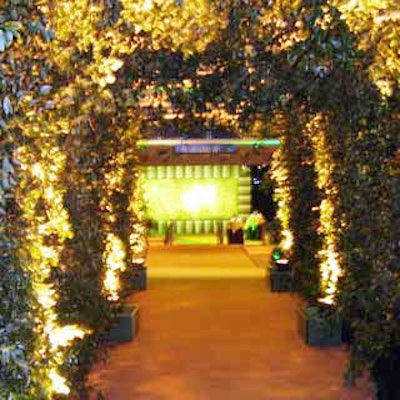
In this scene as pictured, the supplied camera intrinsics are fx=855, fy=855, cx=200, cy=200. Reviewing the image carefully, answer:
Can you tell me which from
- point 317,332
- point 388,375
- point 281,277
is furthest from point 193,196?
point 388,375

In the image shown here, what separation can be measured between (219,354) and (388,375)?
287 cm

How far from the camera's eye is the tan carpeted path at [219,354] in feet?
22.8

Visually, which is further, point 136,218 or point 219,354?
point 136,218

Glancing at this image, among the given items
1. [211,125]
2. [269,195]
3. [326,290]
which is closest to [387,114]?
[211,125]

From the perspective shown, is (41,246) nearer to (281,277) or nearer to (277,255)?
(281,277)

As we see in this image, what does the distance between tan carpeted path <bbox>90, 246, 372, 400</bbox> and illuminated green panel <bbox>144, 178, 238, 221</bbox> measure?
8.59 meters

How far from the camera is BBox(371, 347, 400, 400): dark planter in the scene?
5371 millimetres

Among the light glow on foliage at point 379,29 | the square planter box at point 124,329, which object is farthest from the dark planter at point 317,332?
the light glow on foliage at point 379,29

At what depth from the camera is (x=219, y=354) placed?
8297 mm

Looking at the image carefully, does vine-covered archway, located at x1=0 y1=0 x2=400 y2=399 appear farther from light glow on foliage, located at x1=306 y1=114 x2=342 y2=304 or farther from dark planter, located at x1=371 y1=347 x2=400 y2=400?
dark planter, located at x1=371 y1=347 x2=400 y2=400

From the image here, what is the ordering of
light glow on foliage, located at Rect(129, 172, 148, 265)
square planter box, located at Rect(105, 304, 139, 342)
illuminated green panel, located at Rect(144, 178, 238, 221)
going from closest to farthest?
square planter box, located at Rect(105, 304, 139, 342) < light glow on foliage, located at Rect(129, 172, 148, 265) < illuminated green panel, located at Rect(144, 178, 238, 221)

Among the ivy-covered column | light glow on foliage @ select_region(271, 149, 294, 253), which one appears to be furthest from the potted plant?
the ivy-covered column

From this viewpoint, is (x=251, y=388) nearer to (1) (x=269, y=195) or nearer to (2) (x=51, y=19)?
(2) (x=51, y=19)

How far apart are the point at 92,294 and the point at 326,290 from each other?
2.52 meters
